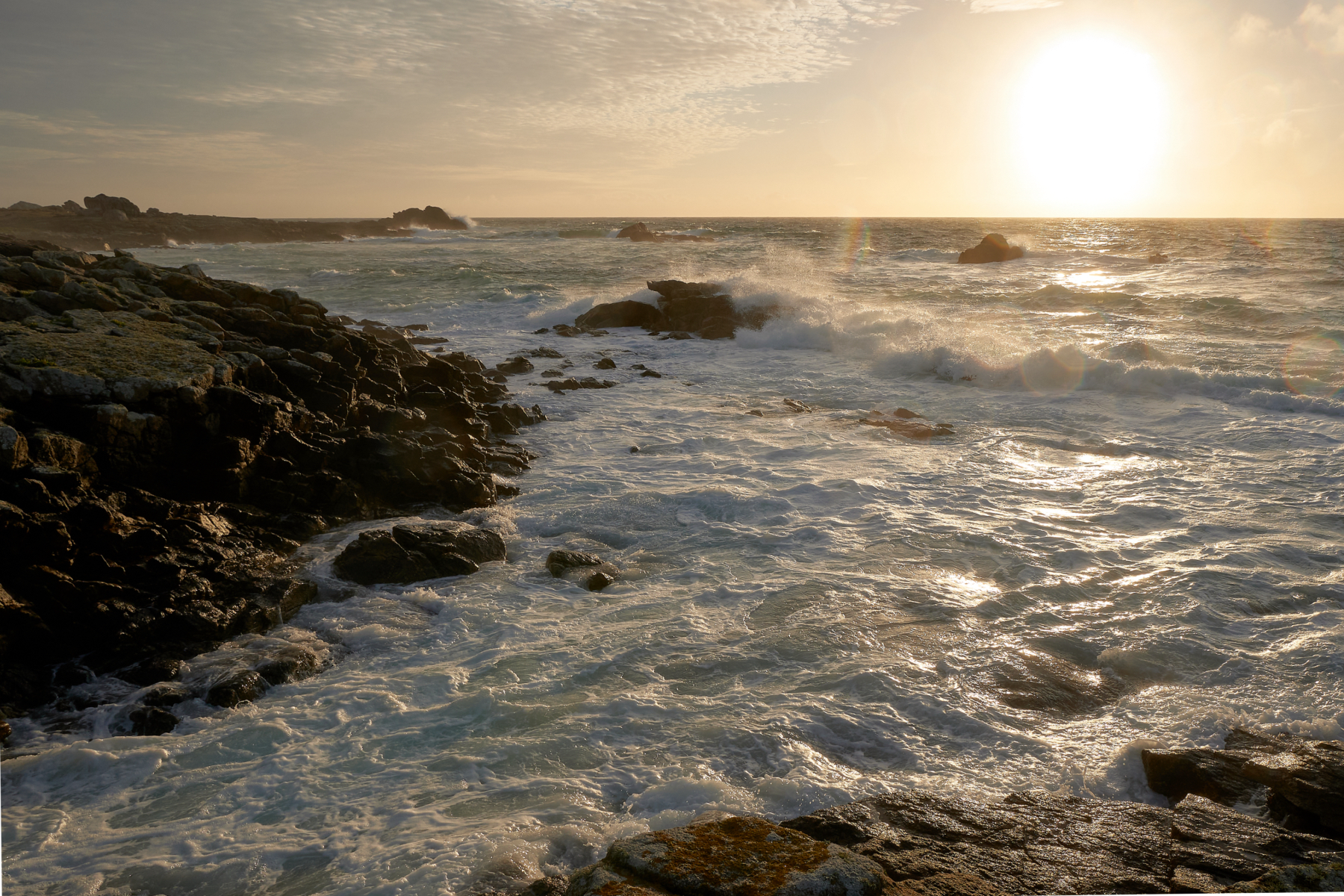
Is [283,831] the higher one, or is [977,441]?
[977,441]

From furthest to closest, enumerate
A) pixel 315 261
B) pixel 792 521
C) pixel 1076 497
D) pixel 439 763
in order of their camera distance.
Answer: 1. pixel 315 261
2. pixel 1076 497
3. pixel 792 521
4. pixel 439 763

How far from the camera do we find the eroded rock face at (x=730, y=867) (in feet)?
9.66

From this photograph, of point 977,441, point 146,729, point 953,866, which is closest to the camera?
point 953,866

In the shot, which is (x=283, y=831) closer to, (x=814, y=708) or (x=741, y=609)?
(x=814, y=708)

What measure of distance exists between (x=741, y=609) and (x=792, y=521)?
220 cm

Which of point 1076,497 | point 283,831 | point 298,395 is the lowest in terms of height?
point 283,831

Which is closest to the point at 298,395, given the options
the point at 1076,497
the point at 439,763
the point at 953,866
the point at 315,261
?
the point at 439,763

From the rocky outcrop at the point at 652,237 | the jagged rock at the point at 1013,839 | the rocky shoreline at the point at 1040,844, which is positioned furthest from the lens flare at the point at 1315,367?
the rocky outcrop at the point at 652,237

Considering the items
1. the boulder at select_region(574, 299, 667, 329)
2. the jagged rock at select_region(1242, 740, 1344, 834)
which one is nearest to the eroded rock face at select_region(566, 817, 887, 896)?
the jagged rock at select_region(1242, 740, 1344, 834)

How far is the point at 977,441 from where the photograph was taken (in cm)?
1195

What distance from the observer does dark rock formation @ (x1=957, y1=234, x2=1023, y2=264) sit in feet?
134

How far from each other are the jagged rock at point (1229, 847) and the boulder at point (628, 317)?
20.6 meters

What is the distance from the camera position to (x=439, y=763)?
4.58 m

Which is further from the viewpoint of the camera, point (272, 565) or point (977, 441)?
point (977, 441)
